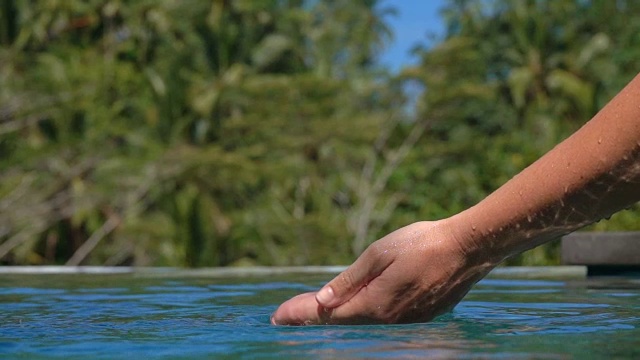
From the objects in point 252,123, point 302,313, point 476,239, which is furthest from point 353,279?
point 252,123

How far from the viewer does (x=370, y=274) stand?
2629 mm

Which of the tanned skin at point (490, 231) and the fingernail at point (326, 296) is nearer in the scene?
the tanned skin at point (490, 231)

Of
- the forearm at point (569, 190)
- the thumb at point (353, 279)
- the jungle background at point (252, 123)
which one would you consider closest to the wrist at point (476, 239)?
the forearm at point (569, 190)

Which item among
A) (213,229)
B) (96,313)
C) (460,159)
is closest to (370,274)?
(96,313)

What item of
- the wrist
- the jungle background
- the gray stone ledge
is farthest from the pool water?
the jungle background

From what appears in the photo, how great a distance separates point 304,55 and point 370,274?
86.7 ft

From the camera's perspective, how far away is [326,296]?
2.76 metres

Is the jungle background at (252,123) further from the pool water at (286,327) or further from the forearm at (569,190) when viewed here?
the forearm at (569,190)

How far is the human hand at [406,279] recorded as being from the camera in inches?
98.7

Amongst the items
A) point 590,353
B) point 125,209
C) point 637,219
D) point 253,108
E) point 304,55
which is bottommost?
point 590,353

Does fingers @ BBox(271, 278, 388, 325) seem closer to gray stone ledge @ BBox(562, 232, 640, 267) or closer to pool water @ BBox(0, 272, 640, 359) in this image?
pool water @ BBox(0, 272, 640, 359)

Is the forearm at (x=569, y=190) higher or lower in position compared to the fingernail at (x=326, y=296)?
higher

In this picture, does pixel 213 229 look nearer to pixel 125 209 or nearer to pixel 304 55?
pixel 125 209

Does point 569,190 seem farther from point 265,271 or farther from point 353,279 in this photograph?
point 265,271
